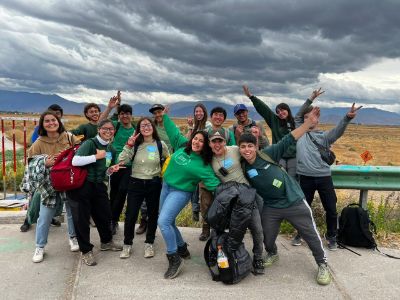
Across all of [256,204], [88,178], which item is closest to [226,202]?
[256,204]

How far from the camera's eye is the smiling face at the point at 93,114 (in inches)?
206

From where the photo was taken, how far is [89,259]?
411cm

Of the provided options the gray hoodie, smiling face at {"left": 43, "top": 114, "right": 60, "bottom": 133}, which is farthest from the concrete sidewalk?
smiling face at {"left": 43, "top": 114, "right": 60, "bottom": 133}

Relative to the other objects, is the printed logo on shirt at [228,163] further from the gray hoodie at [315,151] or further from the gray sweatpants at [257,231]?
the gray hoodie at [315,151]

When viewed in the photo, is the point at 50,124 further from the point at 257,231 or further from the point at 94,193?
the point at 257,231

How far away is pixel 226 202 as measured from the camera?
149 inches

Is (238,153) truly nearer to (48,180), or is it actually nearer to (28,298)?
(48,180)

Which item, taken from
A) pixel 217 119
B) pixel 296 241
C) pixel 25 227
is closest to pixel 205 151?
pixel 217 119

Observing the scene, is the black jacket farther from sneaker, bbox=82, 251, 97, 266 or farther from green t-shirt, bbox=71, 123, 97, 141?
green t-shirt, bbox=71, 123, 97, 141

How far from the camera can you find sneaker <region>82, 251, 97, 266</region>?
4070mm

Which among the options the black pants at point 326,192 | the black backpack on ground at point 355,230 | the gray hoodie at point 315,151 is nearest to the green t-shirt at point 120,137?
the gray hoodie at point 315,151

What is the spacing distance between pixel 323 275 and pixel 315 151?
1596 millimetres

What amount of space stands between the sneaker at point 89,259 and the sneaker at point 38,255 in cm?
51

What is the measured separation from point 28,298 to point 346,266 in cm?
348
